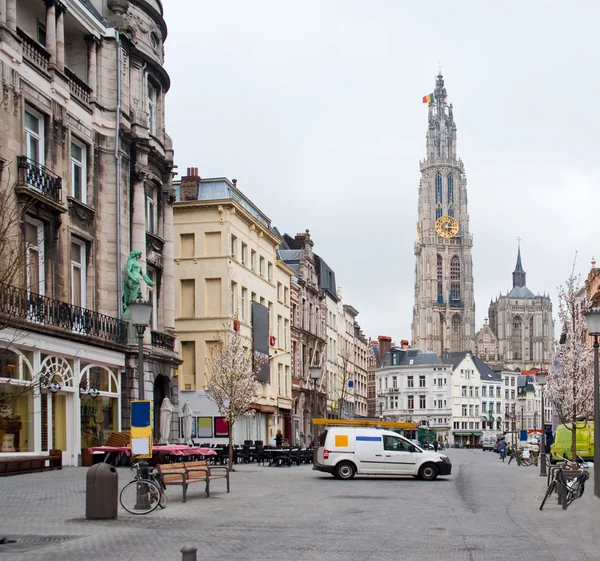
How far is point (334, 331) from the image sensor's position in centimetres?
9338

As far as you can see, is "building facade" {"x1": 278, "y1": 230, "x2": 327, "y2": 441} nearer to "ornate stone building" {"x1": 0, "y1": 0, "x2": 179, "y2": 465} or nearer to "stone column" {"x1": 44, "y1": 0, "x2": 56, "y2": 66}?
"ornate stone building" {"x1": 0, "y1": 0, "x2": 179, "y2": 465}

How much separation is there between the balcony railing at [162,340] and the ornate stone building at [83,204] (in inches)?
3.1

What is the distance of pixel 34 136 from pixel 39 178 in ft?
4.73

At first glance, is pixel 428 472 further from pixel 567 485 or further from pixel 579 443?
pixel 579 443

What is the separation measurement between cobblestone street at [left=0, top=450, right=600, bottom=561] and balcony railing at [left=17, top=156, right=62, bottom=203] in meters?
8.77

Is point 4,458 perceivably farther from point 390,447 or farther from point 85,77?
point 85,77

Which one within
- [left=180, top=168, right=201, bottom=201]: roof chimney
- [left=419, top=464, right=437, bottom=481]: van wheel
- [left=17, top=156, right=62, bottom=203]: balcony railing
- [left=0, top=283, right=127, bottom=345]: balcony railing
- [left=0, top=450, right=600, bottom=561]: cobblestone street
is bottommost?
[left=419, top=464, right=437, bottom=481]: van wheel

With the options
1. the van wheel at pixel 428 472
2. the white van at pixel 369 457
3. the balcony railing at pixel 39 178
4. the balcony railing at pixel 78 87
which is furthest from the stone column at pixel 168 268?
the van wheel at pixel 428 472

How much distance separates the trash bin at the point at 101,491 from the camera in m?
16.4

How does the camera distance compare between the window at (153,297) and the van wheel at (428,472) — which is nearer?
the van wheel at (428,472)

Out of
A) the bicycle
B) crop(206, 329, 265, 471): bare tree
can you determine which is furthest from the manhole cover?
crop(206, 329, 265, 471): bare tree

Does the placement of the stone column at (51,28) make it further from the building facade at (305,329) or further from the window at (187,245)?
the building facade at (305,329)

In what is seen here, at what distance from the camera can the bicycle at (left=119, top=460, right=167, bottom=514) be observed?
705 inches

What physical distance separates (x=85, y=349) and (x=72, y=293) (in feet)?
6.52
